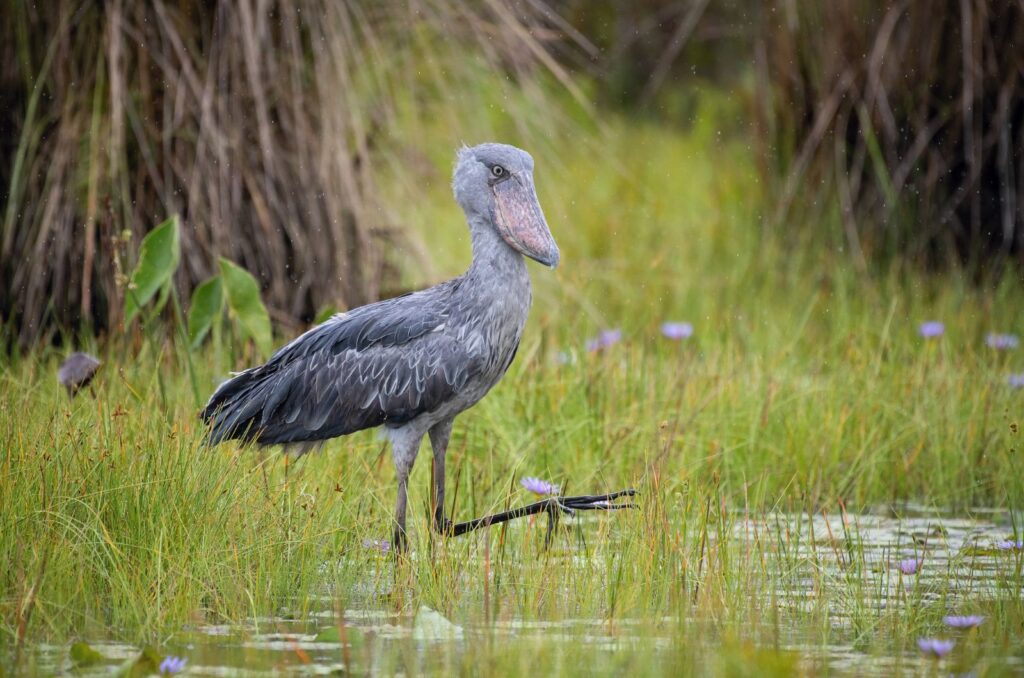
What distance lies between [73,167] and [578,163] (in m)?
6.30

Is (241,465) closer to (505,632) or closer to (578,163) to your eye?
(505,632)

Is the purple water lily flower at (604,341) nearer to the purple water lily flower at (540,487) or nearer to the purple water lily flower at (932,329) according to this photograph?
the purple water lily flower at (932,329)

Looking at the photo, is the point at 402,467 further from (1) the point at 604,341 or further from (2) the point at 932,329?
(2) the point at 932,329

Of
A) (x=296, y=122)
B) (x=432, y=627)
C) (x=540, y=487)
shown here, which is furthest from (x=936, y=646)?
(x=296, y=122)

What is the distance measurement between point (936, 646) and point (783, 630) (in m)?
0.41

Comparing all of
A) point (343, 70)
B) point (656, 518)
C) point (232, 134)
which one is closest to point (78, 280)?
point (232, 134)

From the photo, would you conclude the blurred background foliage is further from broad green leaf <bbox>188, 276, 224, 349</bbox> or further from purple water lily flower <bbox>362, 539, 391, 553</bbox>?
purple water lily flower <bbox>362, 539, 391, 553</bbox>

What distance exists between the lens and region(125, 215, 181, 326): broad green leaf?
16.4 ft

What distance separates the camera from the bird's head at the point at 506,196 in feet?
14.3

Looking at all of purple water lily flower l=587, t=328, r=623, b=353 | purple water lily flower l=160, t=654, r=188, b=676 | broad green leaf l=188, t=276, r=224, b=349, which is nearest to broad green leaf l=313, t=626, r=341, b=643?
purple water lily flower l=160, t=654, r=188, b=676

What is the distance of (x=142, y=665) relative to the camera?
10.1 feet

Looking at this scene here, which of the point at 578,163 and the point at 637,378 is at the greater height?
the point at 578,163

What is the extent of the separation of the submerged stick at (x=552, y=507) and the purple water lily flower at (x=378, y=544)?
0.21 metres

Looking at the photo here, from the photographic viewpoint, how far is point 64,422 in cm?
417
